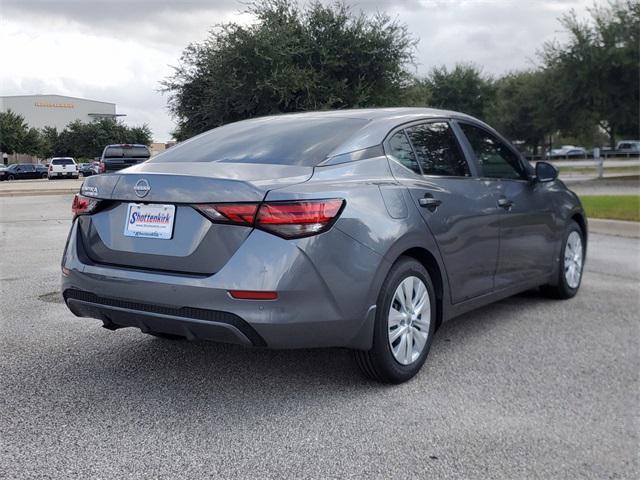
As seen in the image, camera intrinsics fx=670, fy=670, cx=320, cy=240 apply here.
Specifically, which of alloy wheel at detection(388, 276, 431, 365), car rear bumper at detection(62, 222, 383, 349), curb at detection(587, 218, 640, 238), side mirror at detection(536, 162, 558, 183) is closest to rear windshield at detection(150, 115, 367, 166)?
car rear bumper at detection(62, 222, 383, 349)

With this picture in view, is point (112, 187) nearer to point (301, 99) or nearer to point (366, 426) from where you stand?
point (366, 426)

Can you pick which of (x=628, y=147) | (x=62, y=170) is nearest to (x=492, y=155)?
(x=62, y=170)

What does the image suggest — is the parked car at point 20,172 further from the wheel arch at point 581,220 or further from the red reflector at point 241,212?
the red reflector at point 241,212

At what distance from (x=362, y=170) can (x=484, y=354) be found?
1.62m

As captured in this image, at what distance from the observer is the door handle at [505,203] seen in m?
4.99

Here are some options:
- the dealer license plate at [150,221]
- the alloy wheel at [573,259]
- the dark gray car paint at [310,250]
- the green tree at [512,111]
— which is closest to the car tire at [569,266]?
the alloy wheel at [573,259]

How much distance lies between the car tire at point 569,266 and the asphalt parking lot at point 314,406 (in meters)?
0.65

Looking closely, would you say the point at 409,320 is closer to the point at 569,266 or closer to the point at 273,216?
the point at 273,216

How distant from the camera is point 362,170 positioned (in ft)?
12.6

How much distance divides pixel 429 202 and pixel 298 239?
1.16 m

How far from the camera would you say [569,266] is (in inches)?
243

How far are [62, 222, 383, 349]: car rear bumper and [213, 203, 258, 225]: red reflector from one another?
0.09 m

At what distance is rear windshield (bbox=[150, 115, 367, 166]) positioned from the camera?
12.8 ft

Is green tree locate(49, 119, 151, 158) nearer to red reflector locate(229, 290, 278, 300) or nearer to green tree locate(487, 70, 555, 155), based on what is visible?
green tree locate(487, 70, 555, 155)
